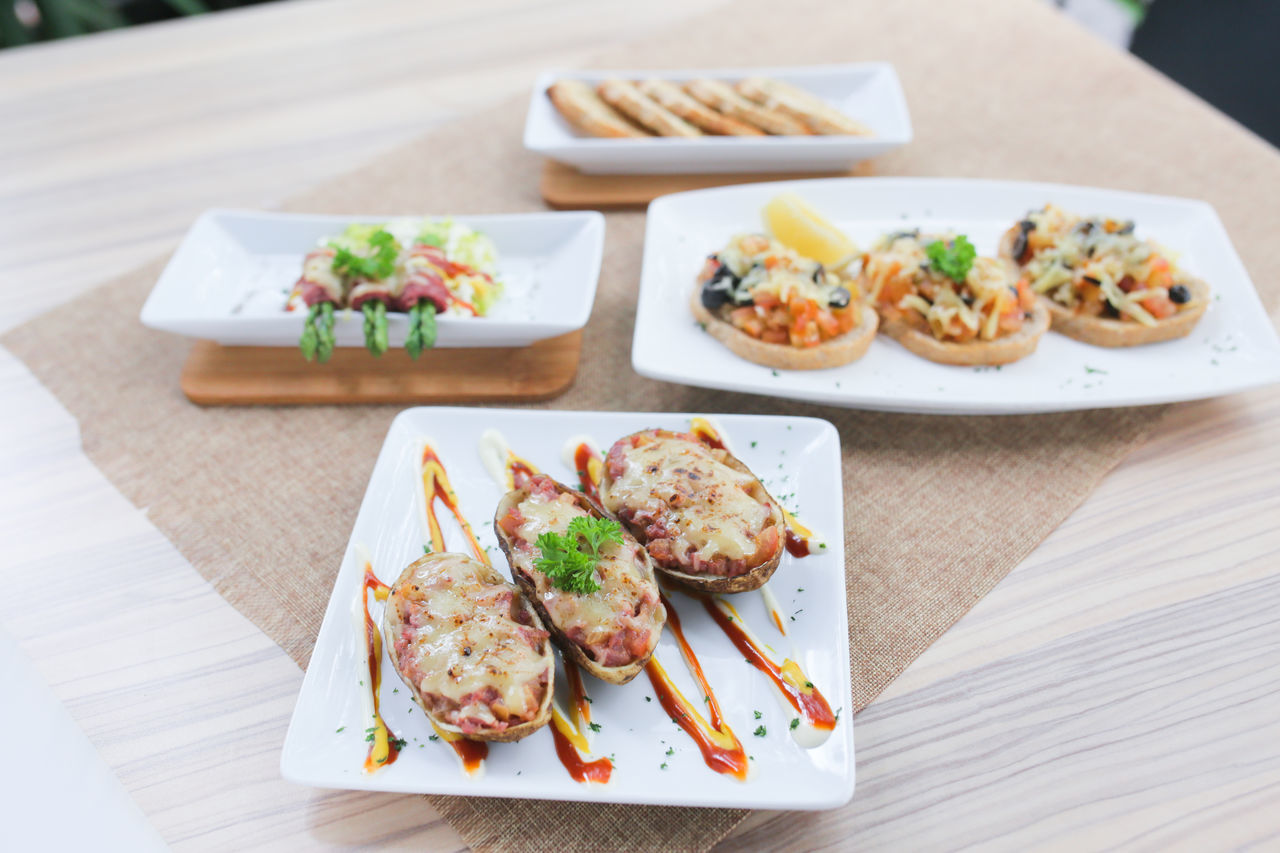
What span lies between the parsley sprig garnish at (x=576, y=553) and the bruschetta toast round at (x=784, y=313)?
961 mm

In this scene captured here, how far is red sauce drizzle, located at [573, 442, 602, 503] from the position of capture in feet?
6.95

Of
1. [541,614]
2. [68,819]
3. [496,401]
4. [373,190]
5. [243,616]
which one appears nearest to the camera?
[68,819]

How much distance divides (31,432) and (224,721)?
139cm

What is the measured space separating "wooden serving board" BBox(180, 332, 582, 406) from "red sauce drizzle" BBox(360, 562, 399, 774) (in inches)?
32.5

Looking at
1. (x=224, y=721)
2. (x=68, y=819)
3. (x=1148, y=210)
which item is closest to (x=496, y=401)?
(x=224, y=721)

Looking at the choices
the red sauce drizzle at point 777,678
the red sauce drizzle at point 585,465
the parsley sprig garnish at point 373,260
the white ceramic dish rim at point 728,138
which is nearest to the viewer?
the red sauce drizzle at point 777,678

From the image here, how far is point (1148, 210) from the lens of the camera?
296 cm

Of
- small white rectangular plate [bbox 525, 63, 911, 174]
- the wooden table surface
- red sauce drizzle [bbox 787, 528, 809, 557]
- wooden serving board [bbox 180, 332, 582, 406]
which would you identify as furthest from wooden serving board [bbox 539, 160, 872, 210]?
red sauce drizzle [bbox 787, 528, 809, 557]

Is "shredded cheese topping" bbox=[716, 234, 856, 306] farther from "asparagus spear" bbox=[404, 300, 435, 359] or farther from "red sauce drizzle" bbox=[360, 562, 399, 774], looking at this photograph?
"red sauce drizzle" bbox=[360, 562, 399, 774]

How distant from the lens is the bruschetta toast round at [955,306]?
2.46 m

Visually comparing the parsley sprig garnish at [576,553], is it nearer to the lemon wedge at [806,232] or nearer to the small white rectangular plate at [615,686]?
the small white rectangular plate at [615,686]

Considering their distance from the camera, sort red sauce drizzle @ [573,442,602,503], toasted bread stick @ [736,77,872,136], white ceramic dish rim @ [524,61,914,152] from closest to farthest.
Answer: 1. red sauce drizzle @ [573,442,602,503]
2. white ceramic dish rim @ [524,61,914,152]
3. toasted bread stick @ [736,77,872,136]

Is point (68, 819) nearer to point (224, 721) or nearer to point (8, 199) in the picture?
point (224, 721)

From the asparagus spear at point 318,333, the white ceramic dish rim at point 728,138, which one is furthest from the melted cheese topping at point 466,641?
the white ceramic dish rim at point 728,138
